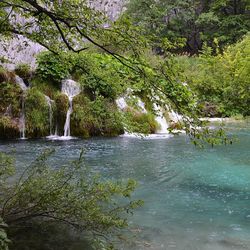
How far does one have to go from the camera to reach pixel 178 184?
742 centimetres

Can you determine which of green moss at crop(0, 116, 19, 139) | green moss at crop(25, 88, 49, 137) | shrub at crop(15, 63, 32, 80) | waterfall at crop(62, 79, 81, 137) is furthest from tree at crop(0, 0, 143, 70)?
shrub at crop(15, 63, 32, 80)

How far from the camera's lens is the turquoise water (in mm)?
4758

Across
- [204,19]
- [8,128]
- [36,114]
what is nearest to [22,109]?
[36,114]

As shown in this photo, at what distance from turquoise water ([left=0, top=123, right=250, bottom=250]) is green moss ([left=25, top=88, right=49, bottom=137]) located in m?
1.36

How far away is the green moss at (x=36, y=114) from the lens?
14.3m

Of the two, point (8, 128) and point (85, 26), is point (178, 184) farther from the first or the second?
point (8, 128)

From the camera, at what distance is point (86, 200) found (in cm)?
396

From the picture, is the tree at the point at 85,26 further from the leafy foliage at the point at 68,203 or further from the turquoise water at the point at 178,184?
the turquoise water at the point at 178,184

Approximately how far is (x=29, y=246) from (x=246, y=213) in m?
3.37

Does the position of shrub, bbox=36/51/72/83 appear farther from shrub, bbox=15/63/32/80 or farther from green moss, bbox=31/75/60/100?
shrub, bbox=15/63/32/80

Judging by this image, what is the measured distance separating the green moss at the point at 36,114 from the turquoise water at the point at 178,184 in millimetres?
1357

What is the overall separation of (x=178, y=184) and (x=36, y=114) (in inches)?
334

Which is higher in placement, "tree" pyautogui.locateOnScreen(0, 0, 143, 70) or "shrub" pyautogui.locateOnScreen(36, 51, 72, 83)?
"shrub" pyautogui.locateOnScreen(36, 51, 72, 83)

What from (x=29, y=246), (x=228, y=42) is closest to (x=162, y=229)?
(x=29, y=246)
